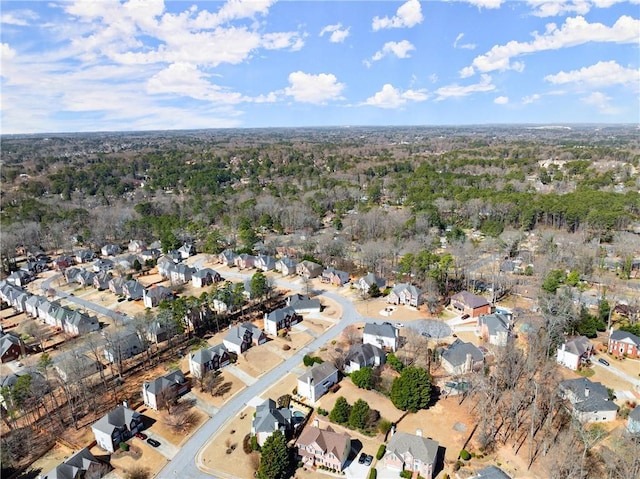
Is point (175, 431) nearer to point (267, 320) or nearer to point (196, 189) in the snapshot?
point (267, 320)

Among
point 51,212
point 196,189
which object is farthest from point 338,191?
point 51,212

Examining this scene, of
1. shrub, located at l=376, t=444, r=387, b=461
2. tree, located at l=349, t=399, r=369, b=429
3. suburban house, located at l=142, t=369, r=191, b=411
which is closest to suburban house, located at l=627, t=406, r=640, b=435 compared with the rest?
shrub, located at l=376, t=444, r=387, b=461

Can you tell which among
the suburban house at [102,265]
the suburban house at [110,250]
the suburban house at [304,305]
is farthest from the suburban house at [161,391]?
the suburban house at [110,250]

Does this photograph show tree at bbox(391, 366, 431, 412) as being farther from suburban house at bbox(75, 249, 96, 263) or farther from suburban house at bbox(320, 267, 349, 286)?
suburban house at bbox(75, 249, 96, 263)

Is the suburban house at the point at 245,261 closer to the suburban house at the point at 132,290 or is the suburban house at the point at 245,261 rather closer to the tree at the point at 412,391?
the suburban house at the point at 132,290

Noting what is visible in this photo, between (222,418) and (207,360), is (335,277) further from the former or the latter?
(222,418)

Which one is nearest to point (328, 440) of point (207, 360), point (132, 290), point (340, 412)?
point (340, 412)
